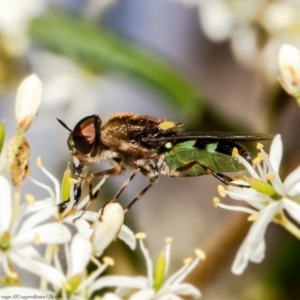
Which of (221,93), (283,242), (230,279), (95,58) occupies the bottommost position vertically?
(230,279)

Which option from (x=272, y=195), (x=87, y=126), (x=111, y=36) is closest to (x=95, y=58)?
(x=111, y=36)

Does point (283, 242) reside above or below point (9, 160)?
below

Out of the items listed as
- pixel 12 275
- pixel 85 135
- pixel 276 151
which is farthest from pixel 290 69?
pixel 12 275

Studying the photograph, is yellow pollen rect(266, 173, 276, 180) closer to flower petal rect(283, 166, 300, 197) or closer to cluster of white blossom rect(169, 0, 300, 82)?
flower petal rect(283, 166, 300, 197)

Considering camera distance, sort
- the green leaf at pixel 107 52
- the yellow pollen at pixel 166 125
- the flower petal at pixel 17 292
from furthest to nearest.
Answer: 1. the green leaf at pixel 107 52
2. the yellow pollen at pixel 166 125
3. the flower petal at pixel 17 292

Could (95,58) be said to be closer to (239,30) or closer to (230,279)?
(239,30)

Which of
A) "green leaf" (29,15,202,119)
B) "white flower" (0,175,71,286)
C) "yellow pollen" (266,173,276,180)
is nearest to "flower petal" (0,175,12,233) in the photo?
"white flower" (0,175,71,286)

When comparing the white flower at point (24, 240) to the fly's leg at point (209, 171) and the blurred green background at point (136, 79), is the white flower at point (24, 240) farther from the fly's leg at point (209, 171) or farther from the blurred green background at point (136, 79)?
the blurred green background at point (136, 79)

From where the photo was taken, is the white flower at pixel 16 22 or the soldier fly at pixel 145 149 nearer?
the soldier fly at pixel 145 149

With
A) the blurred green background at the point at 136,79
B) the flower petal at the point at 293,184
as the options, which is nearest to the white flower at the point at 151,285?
the flower petal at the point at 293,184
